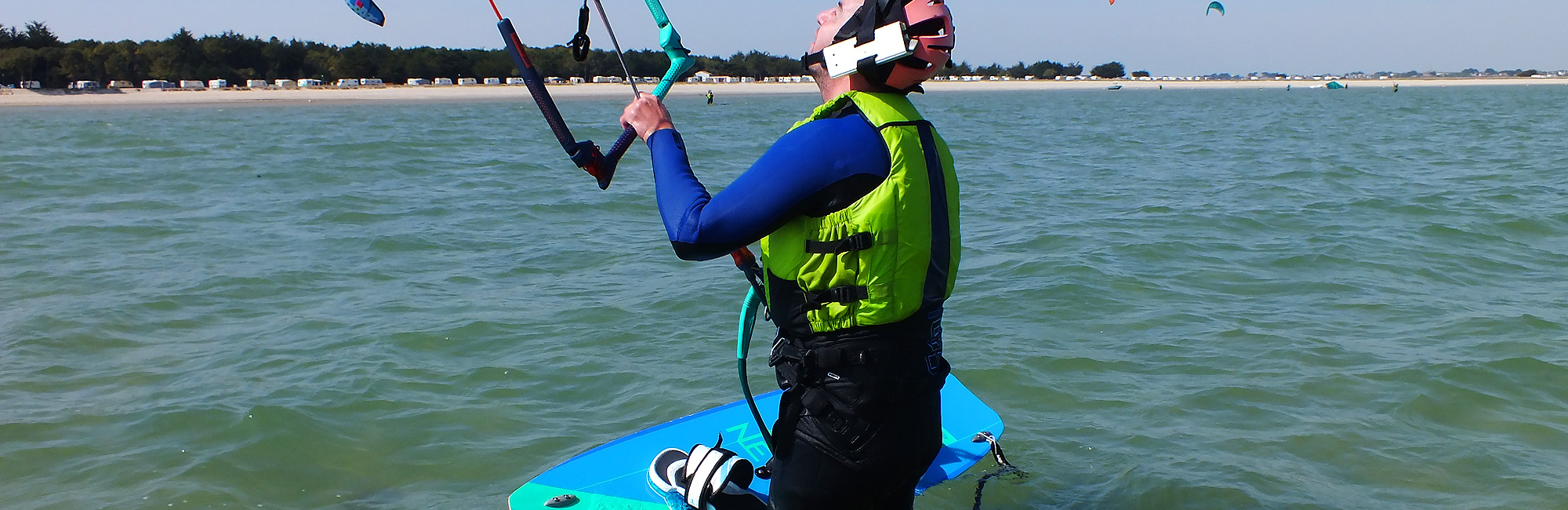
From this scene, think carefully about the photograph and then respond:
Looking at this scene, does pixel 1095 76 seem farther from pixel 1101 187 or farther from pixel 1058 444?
pixel 1058 444

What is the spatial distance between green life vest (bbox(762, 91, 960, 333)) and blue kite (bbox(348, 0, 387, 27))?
1.10 metres

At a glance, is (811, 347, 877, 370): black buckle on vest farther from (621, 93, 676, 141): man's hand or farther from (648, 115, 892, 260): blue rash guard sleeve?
(621, 93, 676, 141): man's hand

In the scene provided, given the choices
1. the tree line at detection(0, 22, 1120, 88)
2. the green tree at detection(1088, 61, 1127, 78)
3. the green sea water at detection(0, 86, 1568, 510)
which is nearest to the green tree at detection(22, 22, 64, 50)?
the tree line at detection(0, 22, 1120, 88)

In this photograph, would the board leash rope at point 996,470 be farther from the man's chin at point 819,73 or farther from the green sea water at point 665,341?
the man's chin at point 819,73

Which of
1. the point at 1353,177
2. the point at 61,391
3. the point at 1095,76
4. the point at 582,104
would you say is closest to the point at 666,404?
the point at 61,391

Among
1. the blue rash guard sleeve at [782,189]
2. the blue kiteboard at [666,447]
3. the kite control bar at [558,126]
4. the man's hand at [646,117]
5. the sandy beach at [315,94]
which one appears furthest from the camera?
the sandy beach at [315,94]

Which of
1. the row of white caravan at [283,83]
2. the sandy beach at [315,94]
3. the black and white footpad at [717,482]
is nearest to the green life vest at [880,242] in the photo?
the black and white footpad at [717,482]

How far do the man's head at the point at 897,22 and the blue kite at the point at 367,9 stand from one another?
1.08 m

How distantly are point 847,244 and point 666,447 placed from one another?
2512 millimetres

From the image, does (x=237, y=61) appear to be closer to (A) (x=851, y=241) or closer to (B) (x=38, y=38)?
(B) (x=38, y=38)

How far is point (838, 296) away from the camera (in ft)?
6.96

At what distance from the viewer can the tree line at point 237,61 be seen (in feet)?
189

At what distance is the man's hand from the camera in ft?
7.11

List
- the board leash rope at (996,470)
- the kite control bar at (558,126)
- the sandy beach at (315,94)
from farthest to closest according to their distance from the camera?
the sandy beach at (315,94) < the board leash rope at (996,470) < the kite control bar at (558,126)
